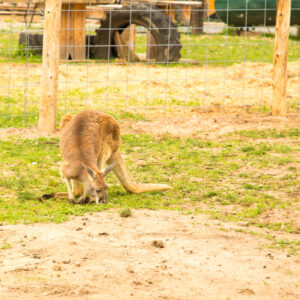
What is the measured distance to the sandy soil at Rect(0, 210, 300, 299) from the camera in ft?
12.5

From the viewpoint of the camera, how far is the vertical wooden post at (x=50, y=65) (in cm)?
835

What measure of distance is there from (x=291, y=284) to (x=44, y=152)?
426 centimetres

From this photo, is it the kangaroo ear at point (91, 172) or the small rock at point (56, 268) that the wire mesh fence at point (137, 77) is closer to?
the kangaroo ear at point (91, 172)

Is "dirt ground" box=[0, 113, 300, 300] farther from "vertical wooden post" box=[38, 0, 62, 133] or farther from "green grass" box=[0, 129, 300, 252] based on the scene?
"vertical wooden post" box=[38, 0, 62, 133]

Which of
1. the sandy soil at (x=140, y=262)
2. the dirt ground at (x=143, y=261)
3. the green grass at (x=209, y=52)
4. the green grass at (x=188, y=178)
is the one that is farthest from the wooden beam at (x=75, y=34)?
the sandy soil at (x=140, y=262)

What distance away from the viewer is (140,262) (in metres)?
4.27

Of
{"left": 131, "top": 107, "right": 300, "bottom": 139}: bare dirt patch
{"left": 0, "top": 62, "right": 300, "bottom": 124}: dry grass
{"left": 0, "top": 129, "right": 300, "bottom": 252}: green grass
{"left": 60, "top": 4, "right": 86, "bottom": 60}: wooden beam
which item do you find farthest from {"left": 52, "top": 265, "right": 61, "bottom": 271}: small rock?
{"left": 60, "top": 4, "right": 86, "bottom": 60}: wooden beam

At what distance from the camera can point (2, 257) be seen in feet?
14.0

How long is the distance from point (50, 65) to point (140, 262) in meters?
4.80

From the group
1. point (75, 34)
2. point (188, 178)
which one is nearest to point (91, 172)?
point (188, 178)

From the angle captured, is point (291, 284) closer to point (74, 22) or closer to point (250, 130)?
point (250, 130)

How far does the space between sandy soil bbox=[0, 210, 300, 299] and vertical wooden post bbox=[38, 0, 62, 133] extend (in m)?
3.45

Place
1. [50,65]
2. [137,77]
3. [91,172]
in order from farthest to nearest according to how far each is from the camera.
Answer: [137,77]
[50,65]
[91,172]

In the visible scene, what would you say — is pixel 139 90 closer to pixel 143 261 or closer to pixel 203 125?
pixel 203 125
